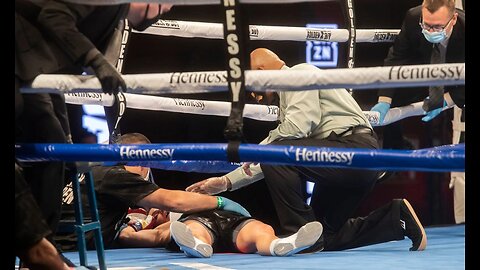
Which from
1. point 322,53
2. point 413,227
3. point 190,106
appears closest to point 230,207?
point 190,106

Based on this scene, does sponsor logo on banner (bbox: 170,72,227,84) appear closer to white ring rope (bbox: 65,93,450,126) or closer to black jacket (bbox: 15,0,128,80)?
black jacket (bbox: 15,0,128,80)

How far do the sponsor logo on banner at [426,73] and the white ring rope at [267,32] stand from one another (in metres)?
2.03

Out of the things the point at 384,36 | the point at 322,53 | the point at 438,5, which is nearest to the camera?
the point at 438,5

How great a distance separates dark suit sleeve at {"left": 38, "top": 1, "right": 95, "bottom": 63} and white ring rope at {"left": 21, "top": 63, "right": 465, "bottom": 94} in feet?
0.26

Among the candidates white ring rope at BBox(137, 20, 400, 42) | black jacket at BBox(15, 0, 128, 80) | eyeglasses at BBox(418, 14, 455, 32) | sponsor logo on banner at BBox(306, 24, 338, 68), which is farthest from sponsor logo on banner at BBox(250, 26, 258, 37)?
black jacket at BBox(15, 0, 128, 80)

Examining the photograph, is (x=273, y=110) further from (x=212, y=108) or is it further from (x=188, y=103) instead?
(x=188, y=103)

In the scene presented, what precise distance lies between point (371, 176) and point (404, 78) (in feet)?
5.63

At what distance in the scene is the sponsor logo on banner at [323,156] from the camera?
2.30m

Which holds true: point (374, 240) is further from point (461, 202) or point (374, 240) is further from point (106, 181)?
point (461, 202)

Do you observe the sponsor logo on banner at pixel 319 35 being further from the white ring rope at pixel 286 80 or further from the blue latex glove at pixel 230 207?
the white ring rope at pixel 286 80

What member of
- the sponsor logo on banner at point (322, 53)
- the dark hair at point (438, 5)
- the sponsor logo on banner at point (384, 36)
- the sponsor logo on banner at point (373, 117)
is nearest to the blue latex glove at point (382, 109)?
the sponsor logo on banner at point (373, 117)

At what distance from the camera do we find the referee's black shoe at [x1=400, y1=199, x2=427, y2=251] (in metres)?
3.93

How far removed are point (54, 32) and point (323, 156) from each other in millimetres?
841

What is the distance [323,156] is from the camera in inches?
91.4
